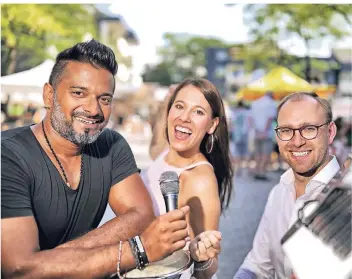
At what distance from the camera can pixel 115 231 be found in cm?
182

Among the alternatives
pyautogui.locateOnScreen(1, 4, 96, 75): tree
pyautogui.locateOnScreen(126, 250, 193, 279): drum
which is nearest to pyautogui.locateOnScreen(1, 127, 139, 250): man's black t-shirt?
pyautogui.locateOnScreen(126, 250, 193, 279): drum

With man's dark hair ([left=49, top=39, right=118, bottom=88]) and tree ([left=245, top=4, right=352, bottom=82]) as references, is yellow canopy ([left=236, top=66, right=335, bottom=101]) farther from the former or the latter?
man's dark hair ([left=49, top=39, right=118, bottom=88])

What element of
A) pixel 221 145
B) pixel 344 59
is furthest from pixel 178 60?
pixel 221 145

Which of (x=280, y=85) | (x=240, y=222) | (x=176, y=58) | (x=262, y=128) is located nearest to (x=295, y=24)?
(x=280, y=85)

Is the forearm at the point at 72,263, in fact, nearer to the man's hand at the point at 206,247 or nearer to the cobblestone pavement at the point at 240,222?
the man's hand at the point at 206,247

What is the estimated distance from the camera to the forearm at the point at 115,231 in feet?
5.73

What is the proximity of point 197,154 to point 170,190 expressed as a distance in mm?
876

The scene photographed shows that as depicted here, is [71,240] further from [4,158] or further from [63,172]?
[4,158]

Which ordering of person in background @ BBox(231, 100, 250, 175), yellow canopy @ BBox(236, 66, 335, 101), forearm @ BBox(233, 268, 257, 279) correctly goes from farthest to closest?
yellow canopy @ BBox(236, 66, 335, 101) → person in background @ BBox(231, 100, 250, 175) → forearm @ BBox(233, 268, 257, 279)

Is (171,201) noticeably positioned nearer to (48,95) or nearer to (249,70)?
(48,95)

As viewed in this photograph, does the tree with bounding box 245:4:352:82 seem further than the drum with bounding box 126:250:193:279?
Yes

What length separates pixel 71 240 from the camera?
5.76 ft

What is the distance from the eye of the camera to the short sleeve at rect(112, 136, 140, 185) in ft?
6.39

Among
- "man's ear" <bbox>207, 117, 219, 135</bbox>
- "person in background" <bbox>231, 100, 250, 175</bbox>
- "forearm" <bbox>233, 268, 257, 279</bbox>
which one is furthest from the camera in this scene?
"person in background" <bbox>231, 100, 250, 175</bbox>
